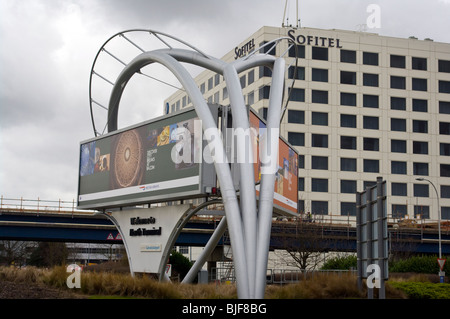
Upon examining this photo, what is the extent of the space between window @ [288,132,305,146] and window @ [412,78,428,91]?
687 inches

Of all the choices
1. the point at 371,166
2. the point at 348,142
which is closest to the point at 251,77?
the point at 348,142

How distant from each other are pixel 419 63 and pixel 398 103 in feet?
21.5

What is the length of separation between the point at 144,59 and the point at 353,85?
2152 inches

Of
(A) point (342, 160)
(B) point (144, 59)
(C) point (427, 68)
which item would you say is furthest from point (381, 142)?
(B) point (144, 59)

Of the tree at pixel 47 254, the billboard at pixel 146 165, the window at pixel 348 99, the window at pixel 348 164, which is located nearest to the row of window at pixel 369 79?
the window at pixel 348 99

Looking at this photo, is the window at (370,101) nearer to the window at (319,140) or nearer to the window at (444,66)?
the window at (319,140)

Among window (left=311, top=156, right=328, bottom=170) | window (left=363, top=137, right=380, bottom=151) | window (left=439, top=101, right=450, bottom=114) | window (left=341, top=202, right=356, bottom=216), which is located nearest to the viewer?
window (left=341, top=202, right=356, bottom=216)

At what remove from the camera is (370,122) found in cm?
7888

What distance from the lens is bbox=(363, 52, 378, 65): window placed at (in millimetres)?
79375

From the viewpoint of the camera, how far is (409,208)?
252 feet

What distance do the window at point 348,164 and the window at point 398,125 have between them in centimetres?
733

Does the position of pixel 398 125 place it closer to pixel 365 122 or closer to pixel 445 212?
pixel 365 122

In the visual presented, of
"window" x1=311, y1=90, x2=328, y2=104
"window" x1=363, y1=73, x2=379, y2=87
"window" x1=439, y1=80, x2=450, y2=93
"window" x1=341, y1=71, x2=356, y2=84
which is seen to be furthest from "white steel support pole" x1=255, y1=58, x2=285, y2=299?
"window" x1=439, y1=80, x2=450, y2=93

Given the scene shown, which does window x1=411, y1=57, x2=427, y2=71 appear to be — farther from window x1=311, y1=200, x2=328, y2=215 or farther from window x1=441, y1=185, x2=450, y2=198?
window x1=311, y1=200, x2=328, y2=215
